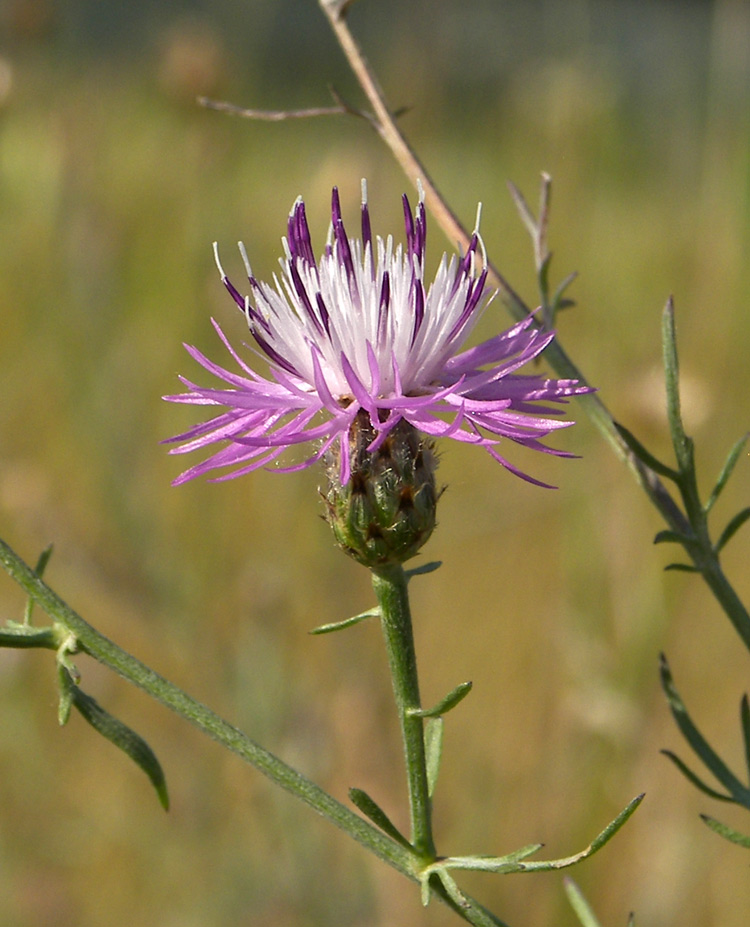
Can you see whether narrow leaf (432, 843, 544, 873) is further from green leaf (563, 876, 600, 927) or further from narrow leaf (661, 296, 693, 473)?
narrow leaf (661, 296, 693, 473)

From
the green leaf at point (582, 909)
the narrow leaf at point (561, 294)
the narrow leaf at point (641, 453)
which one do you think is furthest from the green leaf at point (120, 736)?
the narrow leaf at point (561, 294)

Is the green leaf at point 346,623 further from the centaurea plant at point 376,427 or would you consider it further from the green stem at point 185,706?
the green stem at point 185,706

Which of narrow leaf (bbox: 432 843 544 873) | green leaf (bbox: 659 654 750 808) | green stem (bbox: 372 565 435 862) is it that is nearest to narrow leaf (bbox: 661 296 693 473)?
green leaf (bbox: 659 654 750 808)

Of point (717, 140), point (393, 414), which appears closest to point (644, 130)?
point (717, 140)

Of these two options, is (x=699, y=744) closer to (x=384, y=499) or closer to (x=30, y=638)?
(x=384, y=499)

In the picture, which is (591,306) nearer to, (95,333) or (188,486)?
(188,486)

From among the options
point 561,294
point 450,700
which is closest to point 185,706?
point 450,700
